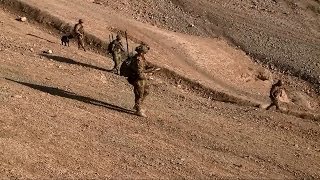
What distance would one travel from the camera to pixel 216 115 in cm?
1819

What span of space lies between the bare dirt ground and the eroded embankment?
0.36 m

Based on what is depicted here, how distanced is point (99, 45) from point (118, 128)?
1224 cm

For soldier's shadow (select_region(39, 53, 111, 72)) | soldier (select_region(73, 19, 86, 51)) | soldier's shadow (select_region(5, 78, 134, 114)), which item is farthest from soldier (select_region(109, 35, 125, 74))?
soldier's shadow (select_region(5, 78, 134, 114))

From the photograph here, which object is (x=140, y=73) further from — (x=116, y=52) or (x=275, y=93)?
(x=275, y=93)

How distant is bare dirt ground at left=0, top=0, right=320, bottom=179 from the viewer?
12.2m

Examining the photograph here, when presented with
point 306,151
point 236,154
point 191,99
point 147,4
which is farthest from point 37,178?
point 147,4

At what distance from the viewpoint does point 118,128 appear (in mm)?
14609

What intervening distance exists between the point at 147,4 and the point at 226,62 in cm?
1113

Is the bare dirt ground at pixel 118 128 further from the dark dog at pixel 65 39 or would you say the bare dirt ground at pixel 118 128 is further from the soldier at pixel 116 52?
the soldier at pixel 116 52

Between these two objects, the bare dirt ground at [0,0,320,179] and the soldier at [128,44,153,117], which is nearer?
the bare dirt ground at [0,0,320,179]

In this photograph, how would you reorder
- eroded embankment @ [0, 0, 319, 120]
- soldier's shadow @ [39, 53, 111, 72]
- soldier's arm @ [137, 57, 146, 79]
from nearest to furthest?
1. soldier's arm @ [137, 57, 146, 79]
2. soldier's shadow @ [39, 53, 111, 72]
3. eroded embankment @ [0, 0, 319, 120]

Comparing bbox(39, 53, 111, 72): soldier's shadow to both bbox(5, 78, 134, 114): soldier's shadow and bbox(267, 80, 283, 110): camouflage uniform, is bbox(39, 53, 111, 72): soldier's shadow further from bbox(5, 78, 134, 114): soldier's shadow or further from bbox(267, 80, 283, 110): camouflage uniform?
bbox(267, 80, 283, 110): camouflage uniform

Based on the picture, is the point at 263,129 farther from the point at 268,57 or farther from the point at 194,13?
the point at 194,13

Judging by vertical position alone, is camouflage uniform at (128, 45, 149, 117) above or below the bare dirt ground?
above
